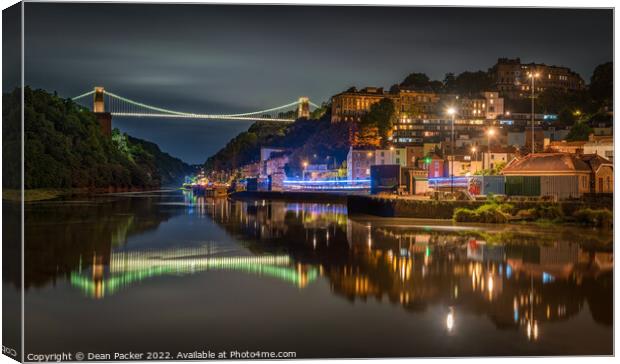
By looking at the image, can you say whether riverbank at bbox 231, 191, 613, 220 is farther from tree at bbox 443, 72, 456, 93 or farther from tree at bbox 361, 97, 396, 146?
tree at bbox 443, 72, 456, 93

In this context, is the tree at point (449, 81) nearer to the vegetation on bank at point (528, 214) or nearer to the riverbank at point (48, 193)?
the riverbank at point (48, 193)

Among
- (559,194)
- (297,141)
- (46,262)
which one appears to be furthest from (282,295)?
(297,141)

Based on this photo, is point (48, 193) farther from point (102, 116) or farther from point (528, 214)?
point (102, 116)

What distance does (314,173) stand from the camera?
57.6 m

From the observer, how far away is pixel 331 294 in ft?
31.4

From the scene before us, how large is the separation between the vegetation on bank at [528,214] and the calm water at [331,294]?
1.14 metres

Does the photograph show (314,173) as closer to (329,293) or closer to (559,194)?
(559,194)

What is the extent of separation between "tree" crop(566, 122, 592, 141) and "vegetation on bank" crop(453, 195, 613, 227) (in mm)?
15302

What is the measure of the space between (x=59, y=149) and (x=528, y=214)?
19.1 m

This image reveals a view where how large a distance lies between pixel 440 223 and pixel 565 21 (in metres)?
11.5

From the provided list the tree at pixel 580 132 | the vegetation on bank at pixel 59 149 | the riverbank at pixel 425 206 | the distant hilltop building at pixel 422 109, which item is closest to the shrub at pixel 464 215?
the riverbank at pixel 425 206

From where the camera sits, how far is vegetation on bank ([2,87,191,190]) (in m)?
7.09

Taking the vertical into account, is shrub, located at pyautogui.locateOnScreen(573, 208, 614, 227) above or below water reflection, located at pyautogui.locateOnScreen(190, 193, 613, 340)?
above

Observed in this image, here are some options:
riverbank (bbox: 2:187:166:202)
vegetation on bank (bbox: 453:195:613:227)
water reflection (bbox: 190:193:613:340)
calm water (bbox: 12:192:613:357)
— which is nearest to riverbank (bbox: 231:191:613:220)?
vegetation on bank (bbox: 453:195:613:227)
